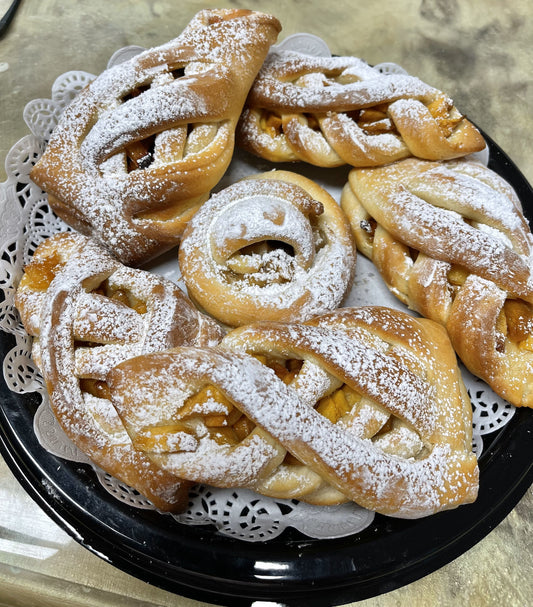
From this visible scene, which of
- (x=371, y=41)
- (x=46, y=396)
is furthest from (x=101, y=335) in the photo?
(x=371, y=41)

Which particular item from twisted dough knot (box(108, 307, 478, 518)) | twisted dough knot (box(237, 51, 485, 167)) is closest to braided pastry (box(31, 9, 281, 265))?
twisted dough knot (box(237, 51, 485, 167))

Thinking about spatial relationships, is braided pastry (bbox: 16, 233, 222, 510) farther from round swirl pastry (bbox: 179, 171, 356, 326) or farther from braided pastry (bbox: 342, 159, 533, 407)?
braided pastry (bbox: 342, 159, 533, 407)

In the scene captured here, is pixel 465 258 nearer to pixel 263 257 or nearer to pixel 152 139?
pixel 263 257

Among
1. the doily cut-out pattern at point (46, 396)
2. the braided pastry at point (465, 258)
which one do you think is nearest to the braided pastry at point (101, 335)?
the doily cut-out pattern at point (46, 396)

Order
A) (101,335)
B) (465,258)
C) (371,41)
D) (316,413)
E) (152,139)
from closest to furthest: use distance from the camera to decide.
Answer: (316,413) < (101,335) < (465,258) < (152,139) < (371,41)

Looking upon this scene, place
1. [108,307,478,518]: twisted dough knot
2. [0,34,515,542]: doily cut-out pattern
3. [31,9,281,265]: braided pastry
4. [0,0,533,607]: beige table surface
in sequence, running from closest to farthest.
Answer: [108,307,478,518]: twisted dough knot → [0,34,515,542]: doily cut-out pattern → [31,9,281,265]: braided pastry → [0,0,533,607]: beige table surface

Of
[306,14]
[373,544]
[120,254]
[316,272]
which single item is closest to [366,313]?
[316,272]
